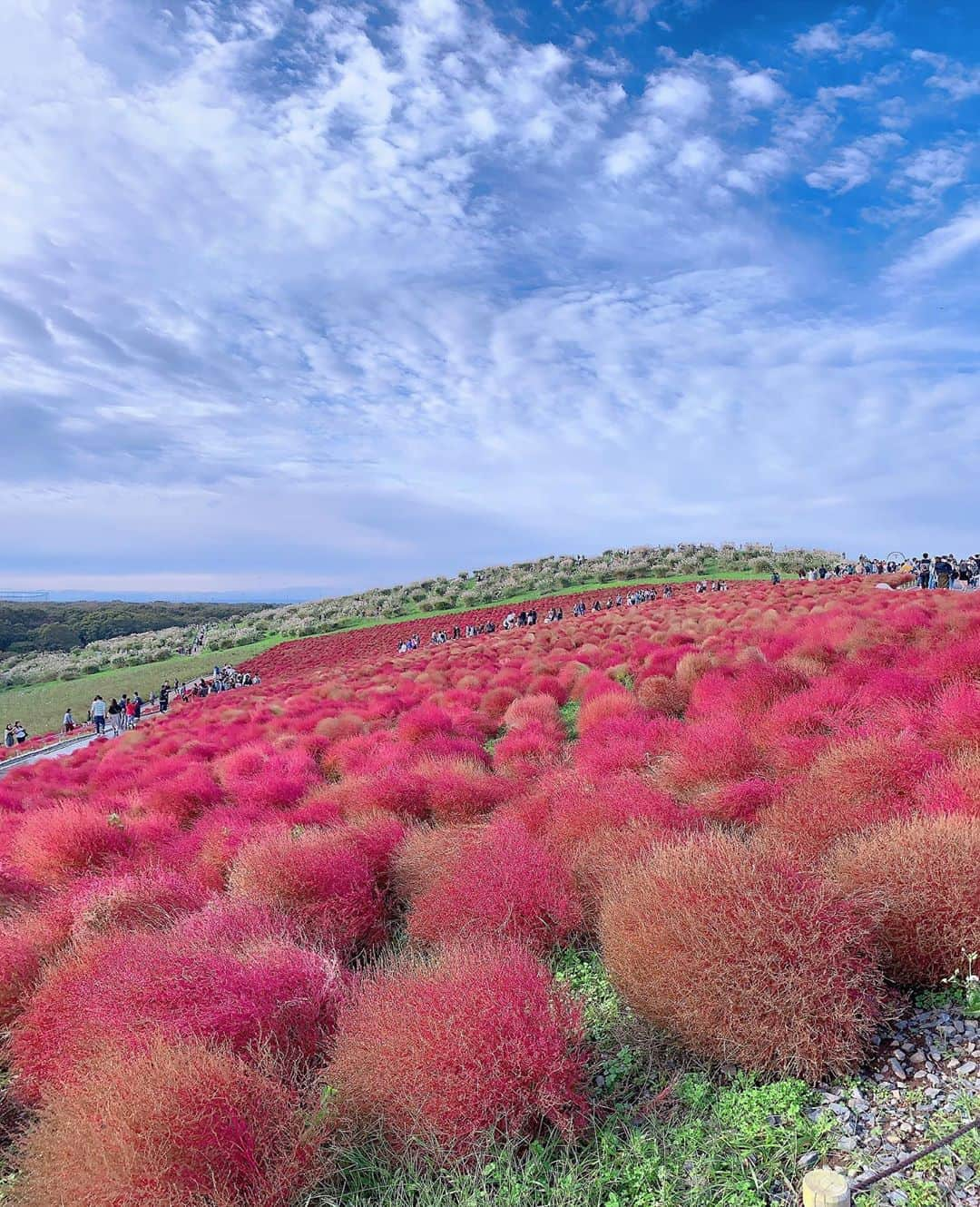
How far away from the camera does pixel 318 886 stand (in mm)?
5742

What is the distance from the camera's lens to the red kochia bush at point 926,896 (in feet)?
13.2

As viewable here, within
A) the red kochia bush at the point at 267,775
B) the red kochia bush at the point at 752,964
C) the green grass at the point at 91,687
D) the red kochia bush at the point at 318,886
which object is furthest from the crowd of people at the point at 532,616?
the red kochia bush at the point at 752,964

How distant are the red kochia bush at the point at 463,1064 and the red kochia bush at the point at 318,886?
188 centimetres

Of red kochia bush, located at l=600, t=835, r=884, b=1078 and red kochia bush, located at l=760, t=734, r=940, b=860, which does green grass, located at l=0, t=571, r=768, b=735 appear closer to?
red kochia bush, located at l=760, t=734, r=940, b=860

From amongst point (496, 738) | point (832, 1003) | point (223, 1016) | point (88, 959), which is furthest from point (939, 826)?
point (496, 738)

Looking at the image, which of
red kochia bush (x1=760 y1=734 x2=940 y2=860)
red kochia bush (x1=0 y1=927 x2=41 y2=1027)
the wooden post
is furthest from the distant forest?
the wooden post

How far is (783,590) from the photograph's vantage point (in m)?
25.5

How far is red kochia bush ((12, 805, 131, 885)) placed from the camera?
7.21 meters

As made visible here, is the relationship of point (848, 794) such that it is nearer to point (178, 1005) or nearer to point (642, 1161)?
point (642, 1161)

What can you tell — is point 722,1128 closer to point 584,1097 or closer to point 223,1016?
point 584,1097

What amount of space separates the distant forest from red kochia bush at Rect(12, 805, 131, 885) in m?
77.6

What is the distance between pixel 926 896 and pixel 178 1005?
4.47 meters

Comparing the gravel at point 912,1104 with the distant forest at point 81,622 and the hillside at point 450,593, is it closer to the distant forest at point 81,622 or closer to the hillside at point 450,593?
the hillside at point 450,593

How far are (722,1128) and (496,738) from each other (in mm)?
8906
